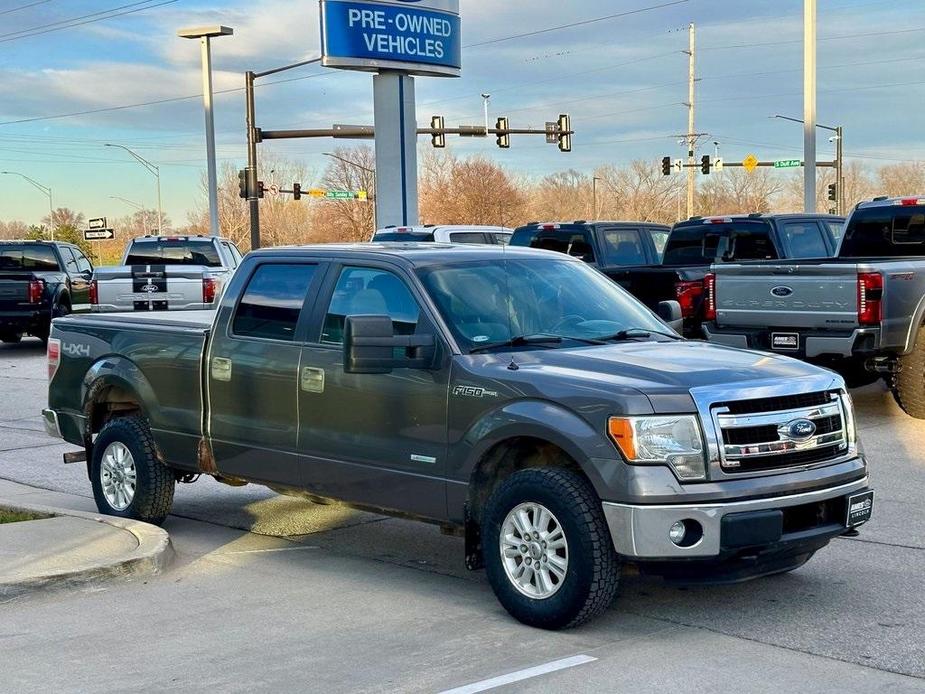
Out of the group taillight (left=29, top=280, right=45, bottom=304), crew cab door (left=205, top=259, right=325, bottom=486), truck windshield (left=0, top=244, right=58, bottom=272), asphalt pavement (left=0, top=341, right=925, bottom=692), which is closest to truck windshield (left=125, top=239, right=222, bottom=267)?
taillight (left=29, top=280, right=45, bottom=304)

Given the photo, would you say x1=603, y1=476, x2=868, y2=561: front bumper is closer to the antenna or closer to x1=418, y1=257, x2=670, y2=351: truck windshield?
the antenna

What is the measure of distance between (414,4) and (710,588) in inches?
1076

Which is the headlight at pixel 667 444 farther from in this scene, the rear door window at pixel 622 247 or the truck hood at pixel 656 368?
the rear door window at pixel 622 247

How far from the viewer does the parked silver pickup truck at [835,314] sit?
39.2 ft

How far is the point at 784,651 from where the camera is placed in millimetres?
5637

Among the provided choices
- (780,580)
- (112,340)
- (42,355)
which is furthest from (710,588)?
(42,355)

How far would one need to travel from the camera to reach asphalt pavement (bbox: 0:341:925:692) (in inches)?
211

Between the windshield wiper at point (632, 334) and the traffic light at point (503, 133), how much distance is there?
41.1m

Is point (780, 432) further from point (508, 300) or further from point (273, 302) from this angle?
point (273, 302)

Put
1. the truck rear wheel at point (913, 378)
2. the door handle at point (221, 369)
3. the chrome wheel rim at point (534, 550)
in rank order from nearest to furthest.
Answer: the chrome wheel rim at point (534, 550), the door handle at point (221, 369), the truck rear wheel at point (913, 378)

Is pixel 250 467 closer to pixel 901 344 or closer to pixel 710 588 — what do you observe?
pixel 710 588

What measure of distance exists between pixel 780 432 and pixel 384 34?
2729cm

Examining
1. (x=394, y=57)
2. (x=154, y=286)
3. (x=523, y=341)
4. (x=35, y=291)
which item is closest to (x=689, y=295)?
(x=523, y=341)

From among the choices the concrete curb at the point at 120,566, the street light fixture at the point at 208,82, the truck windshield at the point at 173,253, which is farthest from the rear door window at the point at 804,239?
the street light fixture at the point at 208,82
